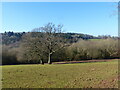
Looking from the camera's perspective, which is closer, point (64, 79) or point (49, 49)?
point (64, 79)

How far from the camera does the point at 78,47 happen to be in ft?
177

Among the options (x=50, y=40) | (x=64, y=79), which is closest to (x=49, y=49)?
(x=50, y=40)

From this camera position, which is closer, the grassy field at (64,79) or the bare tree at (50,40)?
the grassy field at (64,79)

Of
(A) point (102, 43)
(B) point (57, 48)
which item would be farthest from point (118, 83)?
(A) point (102, 43)

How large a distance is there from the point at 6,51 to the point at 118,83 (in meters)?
43.4

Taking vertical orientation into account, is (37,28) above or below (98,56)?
above

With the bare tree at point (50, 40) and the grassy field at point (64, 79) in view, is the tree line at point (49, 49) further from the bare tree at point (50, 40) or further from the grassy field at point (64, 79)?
the grassy field at point (64, 79)

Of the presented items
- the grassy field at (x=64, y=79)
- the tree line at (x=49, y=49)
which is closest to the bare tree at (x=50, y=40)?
the tree line at (x=49, y=49)

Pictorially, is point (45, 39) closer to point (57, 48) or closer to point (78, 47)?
point (57, 48)

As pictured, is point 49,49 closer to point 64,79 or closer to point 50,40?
point 50,40

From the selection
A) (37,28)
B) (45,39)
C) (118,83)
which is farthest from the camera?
(37,28)

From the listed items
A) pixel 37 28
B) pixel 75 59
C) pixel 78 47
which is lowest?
pixel 75 59

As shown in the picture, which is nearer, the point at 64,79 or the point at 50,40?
Answer: the point at 64,79

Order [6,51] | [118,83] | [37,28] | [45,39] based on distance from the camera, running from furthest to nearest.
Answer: [6,51], [37,28], [45,39], [118,83]
